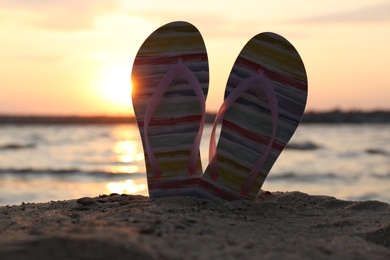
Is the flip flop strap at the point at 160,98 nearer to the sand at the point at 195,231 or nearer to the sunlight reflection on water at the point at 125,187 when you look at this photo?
the sand at the point at 195,231

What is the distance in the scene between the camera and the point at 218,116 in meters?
2.44

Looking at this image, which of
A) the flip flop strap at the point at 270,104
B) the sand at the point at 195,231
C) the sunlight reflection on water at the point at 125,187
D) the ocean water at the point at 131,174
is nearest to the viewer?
the sand at the point at 195,231

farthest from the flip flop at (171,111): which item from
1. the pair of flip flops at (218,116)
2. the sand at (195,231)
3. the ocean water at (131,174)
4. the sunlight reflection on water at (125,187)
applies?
the sunlight reflection on water at (125,187)

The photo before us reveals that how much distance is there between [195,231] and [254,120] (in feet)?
3.13

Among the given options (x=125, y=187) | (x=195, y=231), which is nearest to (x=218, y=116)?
(x=195, y=231)

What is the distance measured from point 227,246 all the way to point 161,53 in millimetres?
1234

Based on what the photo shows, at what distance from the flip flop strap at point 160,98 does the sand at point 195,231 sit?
0.58ft

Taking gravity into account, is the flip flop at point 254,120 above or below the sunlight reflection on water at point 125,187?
below

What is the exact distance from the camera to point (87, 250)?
1.45m

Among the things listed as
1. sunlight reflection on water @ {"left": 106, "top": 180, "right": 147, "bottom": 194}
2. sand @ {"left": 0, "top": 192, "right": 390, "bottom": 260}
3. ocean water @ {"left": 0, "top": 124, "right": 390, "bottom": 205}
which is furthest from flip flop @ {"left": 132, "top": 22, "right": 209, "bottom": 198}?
sunlight reflection on water @ {"left": 106, "top": 180, "right": 147, "bottom": 194}

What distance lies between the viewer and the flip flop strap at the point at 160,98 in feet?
8.03

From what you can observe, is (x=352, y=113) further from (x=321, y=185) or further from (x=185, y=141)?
(x=185, y=141)

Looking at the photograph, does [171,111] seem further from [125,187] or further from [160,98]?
[125,187]

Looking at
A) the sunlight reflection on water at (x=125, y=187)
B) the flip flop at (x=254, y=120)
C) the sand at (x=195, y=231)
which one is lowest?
the sand at (x=195, y=231)
